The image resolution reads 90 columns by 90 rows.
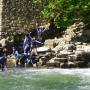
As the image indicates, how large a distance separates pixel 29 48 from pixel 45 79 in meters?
9.95

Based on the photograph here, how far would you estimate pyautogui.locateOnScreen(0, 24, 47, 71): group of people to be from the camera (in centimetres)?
3309

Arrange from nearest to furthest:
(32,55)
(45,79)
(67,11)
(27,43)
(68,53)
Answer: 1. (45,79)
2. (68,53)
3. (32,55)
4. (67,11)
5. (27,43)

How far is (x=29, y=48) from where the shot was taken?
36219 millimetres

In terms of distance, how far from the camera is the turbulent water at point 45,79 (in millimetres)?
23922

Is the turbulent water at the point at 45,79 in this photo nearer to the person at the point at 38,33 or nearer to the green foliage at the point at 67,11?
the person at the point at 38,33

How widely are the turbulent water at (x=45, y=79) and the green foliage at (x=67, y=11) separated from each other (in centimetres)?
667

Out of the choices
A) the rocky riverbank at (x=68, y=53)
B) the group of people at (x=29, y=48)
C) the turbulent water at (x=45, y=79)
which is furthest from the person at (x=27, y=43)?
the turbulent water at (x=45, y=79)

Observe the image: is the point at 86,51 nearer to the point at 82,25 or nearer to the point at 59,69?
the point at 59,69

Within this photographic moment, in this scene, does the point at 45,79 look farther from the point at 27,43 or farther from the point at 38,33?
the point at 38,33

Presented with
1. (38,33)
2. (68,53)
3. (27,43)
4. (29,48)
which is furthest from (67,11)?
(68,53)

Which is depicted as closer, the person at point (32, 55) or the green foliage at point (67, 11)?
the person at point (32, 55)

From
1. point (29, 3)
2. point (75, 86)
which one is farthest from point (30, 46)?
point (75, 86)

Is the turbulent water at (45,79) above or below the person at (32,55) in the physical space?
below

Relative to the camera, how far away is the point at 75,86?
24109 mm
